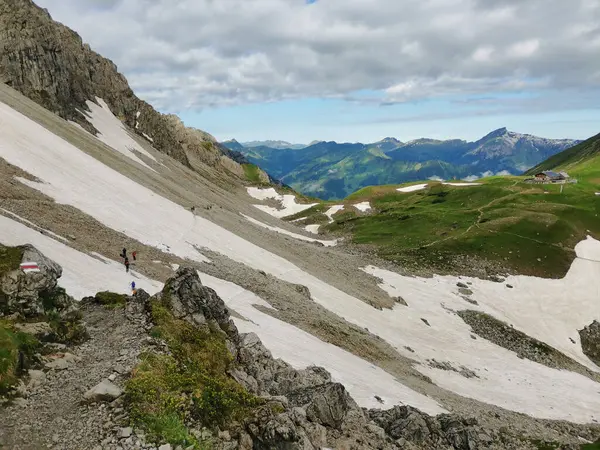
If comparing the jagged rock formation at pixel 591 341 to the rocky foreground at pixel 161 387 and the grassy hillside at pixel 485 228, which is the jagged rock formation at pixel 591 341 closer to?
the grassy hillside at pixel 485 228

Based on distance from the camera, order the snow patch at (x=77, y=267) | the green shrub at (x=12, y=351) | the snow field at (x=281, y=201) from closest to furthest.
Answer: the green shrub at (x=12, y=351) < the snow patch at (x=77, y=267) < the snow field at (x=281, y=201)

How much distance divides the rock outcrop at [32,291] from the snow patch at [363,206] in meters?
129

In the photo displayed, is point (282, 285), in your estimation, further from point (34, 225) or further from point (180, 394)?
point (180, 394)

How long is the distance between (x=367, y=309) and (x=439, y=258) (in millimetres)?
36700

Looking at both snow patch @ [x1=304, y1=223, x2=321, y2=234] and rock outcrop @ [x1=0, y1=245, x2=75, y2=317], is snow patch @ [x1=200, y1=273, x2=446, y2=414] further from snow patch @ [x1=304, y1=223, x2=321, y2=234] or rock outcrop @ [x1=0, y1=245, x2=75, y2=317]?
snow patch @ [x1=304, y1=223, x2=321, y2=234]

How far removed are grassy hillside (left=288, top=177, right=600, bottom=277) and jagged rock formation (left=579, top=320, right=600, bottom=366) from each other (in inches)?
621

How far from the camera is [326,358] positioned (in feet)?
112

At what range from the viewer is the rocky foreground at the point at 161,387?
1370 cm

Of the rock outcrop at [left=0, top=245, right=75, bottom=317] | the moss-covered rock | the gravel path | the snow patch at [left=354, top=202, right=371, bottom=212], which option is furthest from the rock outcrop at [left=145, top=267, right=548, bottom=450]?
the snow patch at [left=354, top=202, right=371, bottom=212]

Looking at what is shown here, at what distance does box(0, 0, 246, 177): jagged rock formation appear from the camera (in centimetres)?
9669

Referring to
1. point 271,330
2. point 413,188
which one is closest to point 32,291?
point 271,330

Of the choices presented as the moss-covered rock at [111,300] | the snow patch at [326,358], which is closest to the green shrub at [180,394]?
the moss-covered rock at [111,300]

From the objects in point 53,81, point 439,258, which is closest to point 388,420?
point 439,258

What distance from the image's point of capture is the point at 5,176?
43906 mm
